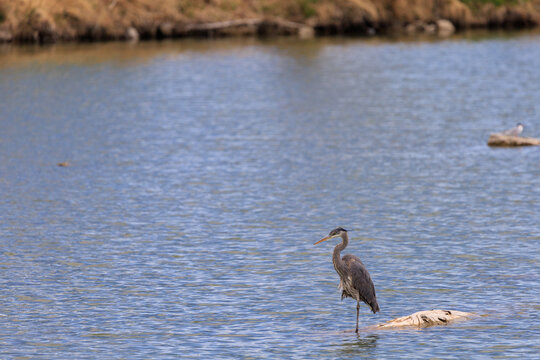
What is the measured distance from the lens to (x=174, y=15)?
7975cm

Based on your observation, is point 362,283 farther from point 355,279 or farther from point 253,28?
point 253,28

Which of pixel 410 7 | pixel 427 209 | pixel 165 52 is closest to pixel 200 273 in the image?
pixel 427 209

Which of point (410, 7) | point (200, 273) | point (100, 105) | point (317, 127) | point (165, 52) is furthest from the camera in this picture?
point (410, 7)

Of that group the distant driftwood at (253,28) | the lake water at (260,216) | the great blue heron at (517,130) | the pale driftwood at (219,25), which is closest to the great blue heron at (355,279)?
the lake water at (260,216)

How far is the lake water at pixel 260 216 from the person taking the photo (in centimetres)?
1641

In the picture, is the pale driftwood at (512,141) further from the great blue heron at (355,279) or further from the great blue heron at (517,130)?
the great blue heron at (355,279)

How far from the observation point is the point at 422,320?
16281 mm

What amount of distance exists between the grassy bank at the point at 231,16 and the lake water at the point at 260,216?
22.1m

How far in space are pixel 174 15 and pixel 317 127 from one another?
41839mm

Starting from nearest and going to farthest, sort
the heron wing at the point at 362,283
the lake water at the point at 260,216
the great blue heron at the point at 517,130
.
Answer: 1. the heron wing at the point at 362,283
2. the lake water at the point at 260,216
3. the great blue heron at the point at 517,130

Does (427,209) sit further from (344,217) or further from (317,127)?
(317,127)

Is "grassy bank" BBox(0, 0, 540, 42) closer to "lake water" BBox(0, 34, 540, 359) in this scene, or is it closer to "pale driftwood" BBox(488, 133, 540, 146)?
"lake water" BBox(0, 34, 540, 359)

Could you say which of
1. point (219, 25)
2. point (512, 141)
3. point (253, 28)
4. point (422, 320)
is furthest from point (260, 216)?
point (253, 28)

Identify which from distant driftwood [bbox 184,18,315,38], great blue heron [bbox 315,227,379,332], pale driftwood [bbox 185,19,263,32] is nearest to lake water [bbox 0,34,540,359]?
great blue heron [bbox 315,227,379,332]
